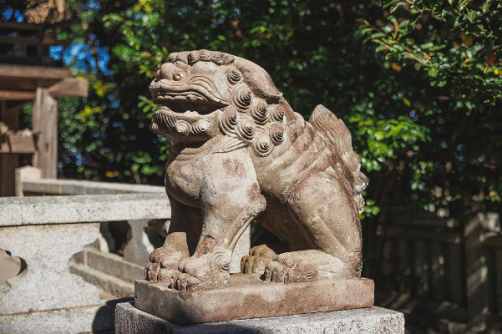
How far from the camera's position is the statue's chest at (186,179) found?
7.86ft

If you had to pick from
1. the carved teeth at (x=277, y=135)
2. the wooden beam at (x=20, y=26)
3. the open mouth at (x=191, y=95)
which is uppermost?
the wooden beam at (x=20, y=26)

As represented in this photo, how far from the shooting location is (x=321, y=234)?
2.50m

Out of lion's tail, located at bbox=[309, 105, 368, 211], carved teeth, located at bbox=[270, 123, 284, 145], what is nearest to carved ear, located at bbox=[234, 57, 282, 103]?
carved teeth, located at bbox=[270, 123, 284, 145]

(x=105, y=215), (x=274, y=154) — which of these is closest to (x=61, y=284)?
(x=105, y=215)

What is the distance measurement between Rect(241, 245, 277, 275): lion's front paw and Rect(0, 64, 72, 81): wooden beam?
5622mm

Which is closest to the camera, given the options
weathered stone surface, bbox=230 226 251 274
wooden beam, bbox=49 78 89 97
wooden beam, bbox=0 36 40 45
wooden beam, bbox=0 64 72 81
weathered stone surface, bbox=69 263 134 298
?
weathered stone surface, bbox=230 226 251 274

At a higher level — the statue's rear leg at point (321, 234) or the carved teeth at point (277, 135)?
the carved teeth at point (277, 135)

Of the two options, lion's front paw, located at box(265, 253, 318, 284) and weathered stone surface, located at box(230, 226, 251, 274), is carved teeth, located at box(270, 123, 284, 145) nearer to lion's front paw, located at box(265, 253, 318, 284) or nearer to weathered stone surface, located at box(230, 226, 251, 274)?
lion's front paw, located at box(265, 253, 318, 284)

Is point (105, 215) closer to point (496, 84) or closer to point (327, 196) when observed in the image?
point (327, 196)

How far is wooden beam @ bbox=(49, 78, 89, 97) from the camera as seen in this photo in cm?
766

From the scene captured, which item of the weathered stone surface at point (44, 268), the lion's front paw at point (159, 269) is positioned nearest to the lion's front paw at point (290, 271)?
the lion's front paw at point (159, 269)

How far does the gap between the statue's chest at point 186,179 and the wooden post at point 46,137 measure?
596 cm

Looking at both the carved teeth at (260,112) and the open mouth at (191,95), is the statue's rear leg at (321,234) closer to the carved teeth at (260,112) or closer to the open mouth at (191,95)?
the carved teeth at (260,112)

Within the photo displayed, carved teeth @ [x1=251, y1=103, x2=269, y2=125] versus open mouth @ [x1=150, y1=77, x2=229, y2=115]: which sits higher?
open mouth @ [x1=150, y1=77, x2=229, y2=115]
